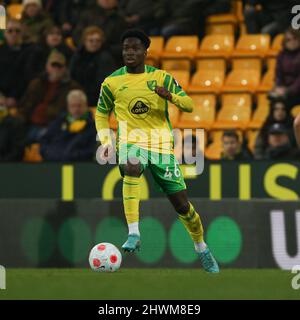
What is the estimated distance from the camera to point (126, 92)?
962cm

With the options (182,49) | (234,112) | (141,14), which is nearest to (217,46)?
(182,49)

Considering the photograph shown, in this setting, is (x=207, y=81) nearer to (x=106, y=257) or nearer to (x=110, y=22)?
(x=110, y=22)

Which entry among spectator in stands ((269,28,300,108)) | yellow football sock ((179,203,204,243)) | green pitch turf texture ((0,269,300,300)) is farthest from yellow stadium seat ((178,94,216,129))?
green pitch turf texture ((0,269,300,300))

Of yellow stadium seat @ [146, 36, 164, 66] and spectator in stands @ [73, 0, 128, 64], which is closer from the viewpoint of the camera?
spectator in stands @ [73, 0, 128, 64]

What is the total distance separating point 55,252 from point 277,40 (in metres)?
5.25

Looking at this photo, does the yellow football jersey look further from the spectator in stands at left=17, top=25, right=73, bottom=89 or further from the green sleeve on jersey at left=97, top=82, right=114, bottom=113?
the spectator in stands at left=17, top=25, right=73, bottom=89

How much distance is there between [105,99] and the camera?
9.74m

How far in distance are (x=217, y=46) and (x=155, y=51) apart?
87 cm

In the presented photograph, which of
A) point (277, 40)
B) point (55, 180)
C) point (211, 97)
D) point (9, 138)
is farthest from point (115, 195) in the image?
point (277, 40)

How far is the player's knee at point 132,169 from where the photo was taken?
9.36 metres

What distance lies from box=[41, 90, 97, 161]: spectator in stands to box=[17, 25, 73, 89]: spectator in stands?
1611 millimetres

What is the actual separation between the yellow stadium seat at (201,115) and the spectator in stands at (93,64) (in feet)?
3.82

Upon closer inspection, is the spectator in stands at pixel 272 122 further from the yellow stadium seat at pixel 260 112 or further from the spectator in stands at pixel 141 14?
the spectator in stands at pixel 141 14

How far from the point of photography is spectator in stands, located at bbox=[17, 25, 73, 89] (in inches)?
602
